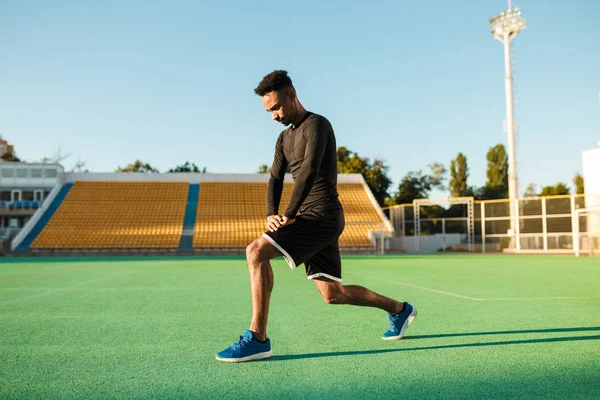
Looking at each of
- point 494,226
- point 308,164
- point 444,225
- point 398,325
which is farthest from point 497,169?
point 308,164

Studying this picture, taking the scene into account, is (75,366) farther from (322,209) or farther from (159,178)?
(159,178)

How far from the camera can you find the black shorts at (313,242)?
362cm

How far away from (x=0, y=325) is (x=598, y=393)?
505 centimetres

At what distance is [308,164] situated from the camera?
3.62m

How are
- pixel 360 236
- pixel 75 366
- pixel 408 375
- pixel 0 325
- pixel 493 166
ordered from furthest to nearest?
pixel 493 166 < pixel 360 236 < pixel 0 325 < pixel 75 366 < pixel 408 375

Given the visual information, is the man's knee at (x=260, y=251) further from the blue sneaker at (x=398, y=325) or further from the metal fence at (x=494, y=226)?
the metal fence at (x=494, y=226)

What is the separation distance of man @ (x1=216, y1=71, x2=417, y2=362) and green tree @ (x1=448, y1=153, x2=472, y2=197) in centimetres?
6615

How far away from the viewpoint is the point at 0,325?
5.18 m

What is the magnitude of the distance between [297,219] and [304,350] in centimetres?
100

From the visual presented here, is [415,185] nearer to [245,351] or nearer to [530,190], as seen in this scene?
[530,190]

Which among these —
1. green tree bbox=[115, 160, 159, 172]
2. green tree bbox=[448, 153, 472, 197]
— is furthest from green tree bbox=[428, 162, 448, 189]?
green tree bbox=[115, 160, 159, 172]

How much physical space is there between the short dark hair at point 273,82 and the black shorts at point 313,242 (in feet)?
3.00

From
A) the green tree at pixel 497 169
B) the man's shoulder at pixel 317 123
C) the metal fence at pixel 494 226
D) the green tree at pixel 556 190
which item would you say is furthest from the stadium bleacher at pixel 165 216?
the man's shoulder at pixel 317 123

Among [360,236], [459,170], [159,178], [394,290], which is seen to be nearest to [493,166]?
[459,170]
